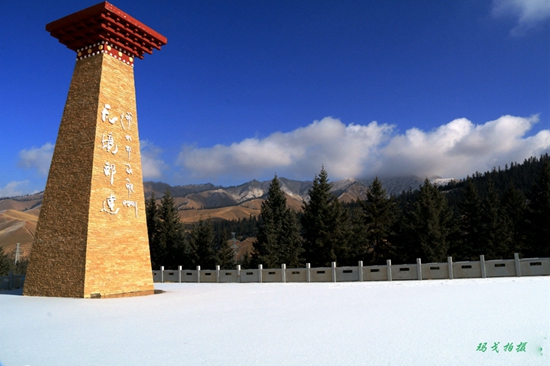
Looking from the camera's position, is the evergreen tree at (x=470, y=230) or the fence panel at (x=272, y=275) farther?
the evergreen tree at (x=470, y=230)

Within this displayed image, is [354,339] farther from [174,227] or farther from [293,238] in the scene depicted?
[174,227]

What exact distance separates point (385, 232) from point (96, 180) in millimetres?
26823

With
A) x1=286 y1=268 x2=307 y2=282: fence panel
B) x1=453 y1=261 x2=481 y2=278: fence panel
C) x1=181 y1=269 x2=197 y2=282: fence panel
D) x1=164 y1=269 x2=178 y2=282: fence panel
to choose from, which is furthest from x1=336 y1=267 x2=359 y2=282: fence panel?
x1=164 y1=269 x2=178 y2=282: fence panel

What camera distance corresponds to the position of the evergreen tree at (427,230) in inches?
1280

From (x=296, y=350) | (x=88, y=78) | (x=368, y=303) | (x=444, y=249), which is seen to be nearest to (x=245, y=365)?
(x=296, y=350)

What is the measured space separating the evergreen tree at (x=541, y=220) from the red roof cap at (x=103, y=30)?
34385 millimetres

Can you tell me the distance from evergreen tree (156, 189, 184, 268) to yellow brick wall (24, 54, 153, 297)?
71.4 ft

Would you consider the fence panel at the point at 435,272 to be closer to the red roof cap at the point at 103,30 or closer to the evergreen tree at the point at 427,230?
the evergreen tree at the point at 427,230

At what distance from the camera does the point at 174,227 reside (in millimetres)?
42312

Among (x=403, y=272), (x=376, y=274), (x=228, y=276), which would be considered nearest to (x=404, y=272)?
(x=403, y=272)

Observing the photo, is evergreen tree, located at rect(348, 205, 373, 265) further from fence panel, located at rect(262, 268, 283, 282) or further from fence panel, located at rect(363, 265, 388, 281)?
fence panel, located at rect(363, 265, 388, 281)

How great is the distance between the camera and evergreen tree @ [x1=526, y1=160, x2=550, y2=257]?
3434cm

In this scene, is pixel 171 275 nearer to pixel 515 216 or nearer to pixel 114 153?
pixel 114 153

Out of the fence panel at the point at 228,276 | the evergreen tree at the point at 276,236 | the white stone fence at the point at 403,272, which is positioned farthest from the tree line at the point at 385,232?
the white stone fence at the point at 403,272
